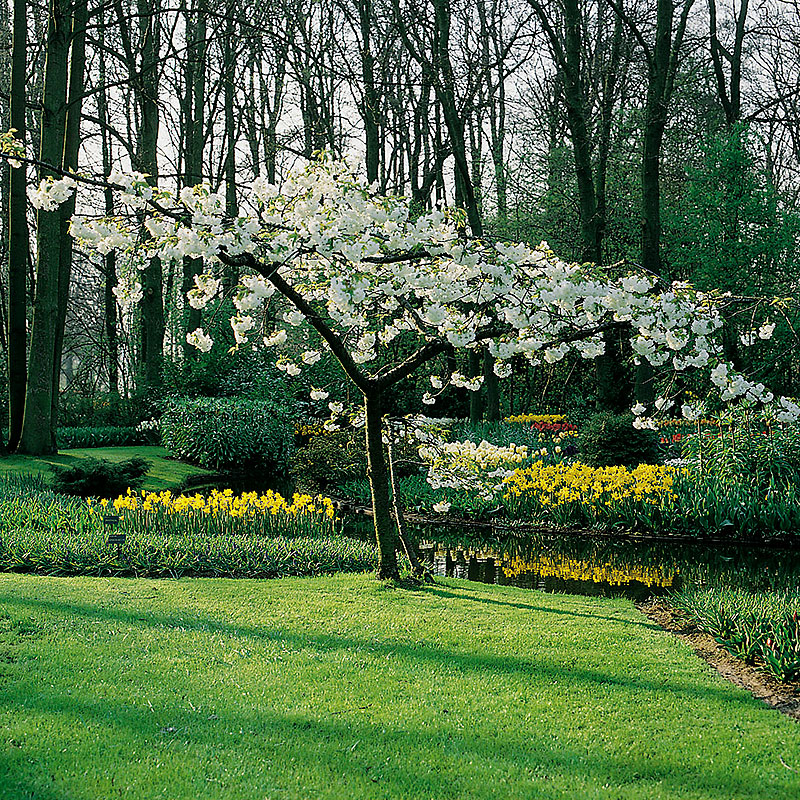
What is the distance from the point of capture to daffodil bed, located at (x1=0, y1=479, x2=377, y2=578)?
23.7 feet

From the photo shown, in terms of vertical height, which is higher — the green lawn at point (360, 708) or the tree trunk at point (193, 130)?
the tree trunk at point (193, 130)

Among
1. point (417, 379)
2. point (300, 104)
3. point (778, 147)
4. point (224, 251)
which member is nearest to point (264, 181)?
point (224, 251)

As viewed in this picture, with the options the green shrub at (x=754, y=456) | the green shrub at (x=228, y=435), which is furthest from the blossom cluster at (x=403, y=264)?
the green shrub at (x=228, y=435)

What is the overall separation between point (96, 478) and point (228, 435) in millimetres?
4733

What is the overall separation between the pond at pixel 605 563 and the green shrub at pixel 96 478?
384 cm

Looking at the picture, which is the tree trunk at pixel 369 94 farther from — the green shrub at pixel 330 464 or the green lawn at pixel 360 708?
the green lawn at pixel 360 708

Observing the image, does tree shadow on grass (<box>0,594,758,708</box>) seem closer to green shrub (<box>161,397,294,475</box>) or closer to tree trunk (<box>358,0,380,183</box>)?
green shrub (<box>161,397,294,475</box>)

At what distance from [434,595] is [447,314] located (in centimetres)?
224

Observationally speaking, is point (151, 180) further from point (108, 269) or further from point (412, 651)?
point (412, 651)

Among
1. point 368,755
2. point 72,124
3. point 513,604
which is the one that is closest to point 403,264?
point 513,604

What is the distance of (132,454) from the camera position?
15.4m

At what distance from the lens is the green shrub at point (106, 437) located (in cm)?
1681

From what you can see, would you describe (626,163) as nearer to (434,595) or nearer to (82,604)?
(434,595)

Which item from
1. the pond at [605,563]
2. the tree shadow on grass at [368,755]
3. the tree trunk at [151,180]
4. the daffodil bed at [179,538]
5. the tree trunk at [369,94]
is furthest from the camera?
the tree trunk at [369,94]
